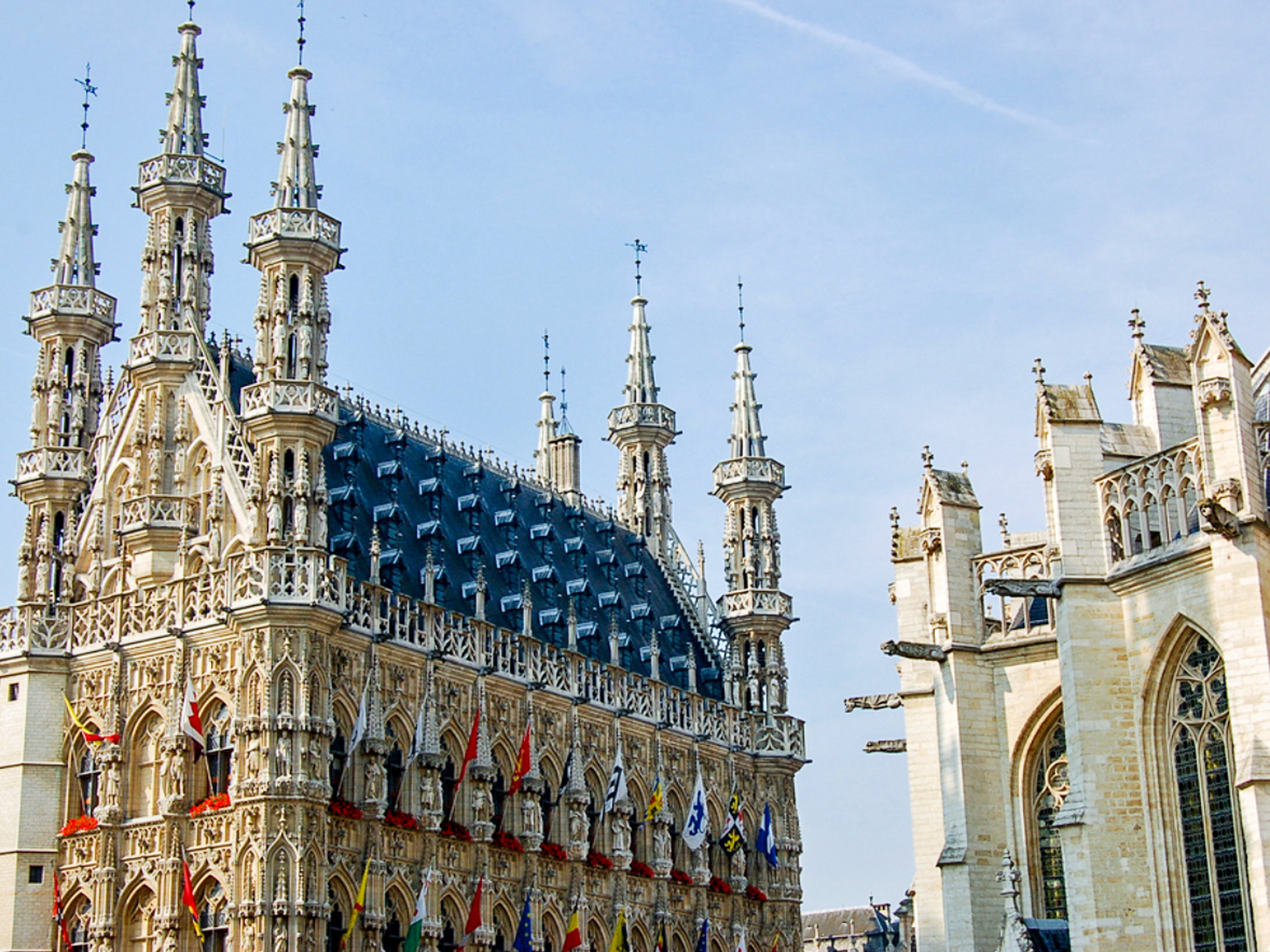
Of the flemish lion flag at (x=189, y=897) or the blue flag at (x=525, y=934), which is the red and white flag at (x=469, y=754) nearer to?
the blue flag at (x=525, y=934)

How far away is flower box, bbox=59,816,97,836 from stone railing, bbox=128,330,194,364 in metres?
11.1

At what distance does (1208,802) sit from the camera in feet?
92.7

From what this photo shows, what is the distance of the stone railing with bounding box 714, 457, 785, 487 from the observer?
63812 mm

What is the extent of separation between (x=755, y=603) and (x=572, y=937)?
1531 centimetres

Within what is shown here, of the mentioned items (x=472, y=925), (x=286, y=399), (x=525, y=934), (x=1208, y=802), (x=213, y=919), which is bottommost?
(x=525, y=934)

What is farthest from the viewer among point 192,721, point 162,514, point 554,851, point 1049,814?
point 554,851

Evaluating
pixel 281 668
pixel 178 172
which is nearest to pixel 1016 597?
pixel 281 668

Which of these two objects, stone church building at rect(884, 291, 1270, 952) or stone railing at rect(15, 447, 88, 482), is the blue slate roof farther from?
stone church building at rect(884, 291, 1270, 952)

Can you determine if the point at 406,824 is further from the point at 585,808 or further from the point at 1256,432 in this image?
the point at 1256,432

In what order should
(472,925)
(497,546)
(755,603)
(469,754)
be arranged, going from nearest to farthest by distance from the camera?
(472,925) → (469,754) → (497,546) → (755,603)

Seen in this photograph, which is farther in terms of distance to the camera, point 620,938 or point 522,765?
point 620,938

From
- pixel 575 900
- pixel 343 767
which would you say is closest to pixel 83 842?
pixel 343 767

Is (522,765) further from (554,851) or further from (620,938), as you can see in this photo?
(620,938)

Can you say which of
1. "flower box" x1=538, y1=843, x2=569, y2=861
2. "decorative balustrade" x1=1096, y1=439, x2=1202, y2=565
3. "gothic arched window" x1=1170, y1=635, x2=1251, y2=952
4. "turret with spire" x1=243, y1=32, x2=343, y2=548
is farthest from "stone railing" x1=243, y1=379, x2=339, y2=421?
"gothic arched window" x1=1170, y1=635, x2=1251, y2=952
